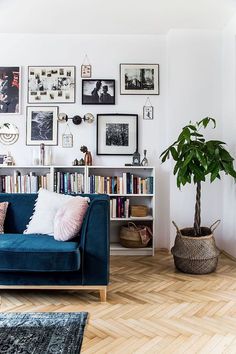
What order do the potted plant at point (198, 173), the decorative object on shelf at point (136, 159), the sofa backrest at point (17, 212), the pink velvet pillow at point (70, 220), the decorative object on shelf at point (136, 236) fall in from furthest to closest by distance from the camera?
1. the decorative object on shelf at point (136, 159)
2. the decorative object on shelf at point (136, 236)
3. the potted plant at point (198, 173)
4. the sofa backrest at point (17, 212)
5. the pink velvet pillow at point (70, 220)

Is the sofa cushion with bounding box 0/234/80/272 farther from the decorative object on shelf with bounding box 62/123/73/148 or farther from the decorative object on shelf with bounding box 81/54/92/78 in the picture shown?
the decorative object on shelf with bounding box 81/54/92/78

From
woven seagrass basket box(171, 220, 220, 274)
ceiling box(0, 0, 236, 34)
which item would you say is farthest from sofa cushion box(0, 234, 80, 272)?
ceiling box(0, 0, 236, 34)

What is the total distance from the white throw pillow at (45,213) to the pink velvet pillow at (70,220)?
169 millimetres

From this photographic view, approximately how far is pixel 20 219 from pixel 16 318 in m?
1.00

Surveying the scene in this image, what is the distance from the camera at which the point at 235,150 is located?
342cm

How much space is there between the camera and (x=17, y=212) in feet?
9.20

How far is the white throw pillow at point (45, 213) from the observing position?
260 centimetres

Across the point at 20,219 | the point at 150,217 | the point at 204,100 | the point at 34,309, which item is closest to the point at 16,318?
the point at 34,309

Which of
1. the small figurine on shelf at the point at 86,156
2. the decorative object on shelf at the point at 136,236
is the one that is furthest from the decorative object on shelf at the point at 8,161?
the decorative object on shelf at the point at 136,236

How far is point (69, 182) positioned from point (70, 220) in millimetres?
1401

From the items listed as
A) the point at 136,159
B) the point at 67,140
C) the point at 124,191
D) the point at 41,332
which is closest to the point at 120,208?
the point at 124,191

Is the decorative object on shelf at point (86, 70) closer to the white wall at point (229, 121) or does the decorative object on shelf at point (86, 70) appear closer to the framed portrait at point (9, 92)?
the framed portrait at point (9, 92)

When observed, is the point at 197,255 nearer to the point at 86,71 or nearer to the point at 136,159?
the point at 136,159

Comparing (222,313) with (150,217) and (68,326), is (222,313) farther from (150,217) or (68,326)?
(150,217)
